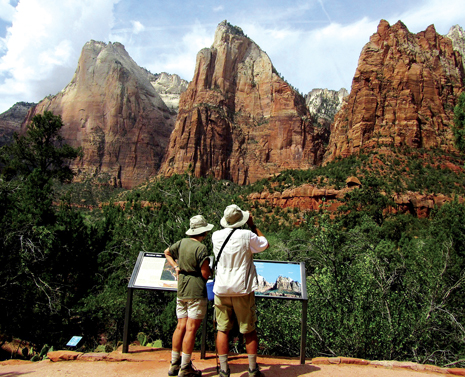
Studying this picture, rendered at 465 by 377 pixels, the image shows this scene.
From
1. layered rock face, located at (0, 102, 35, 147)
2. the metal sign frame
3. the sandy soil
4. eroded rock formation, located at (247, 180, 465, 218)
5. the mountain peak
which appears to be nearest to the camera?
the sandy soil

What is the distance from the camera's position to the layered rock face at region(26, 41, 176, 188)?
77875 mm

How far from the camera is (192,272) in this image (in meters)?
4.06

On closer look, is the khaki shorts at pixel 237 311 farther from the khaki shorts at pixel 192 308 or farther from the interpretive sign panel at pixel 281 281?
the interpretive sign panel at pixel 281 281

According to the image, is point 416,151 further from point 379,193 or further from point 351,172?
point 379,193

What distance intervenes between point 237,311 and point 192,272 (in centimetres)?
68

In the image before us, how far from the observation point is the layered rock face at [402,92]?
38844 millimetres

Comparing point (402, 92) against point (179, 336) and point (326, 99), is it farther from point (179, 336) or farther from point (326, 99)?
point (326, 99)

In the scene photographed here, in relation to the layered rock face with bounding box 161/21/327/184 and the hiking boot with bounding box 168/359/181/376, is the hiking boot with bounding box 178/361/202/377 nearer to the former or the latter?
the hiking boot with bounding box 168/359/181/376

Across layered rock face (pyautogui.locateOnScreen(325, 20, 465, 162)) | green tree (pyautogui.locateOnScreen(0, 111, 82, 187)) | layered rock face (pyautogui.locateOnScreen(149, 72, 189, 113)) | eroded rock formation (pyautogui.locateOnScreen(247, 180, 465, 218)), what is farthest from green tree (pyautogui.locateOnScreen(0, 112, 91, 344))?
layered rock face (pyautogui.locateOnScreen(149, 72, 189, 113))

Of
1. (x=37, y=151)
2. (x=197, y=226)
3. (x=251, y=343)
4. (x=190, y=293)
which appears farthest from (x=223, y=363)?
(x=37, y=151)

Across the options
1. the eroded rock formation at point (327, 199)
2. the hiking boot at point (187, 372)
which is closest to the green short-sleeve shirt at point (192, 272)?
the hiking boot at point (187, 372)

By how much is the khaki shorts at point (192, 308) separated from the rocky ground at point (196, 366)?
756 mm

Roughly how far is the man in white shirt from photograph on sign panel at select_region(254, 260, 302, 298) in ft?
3.04

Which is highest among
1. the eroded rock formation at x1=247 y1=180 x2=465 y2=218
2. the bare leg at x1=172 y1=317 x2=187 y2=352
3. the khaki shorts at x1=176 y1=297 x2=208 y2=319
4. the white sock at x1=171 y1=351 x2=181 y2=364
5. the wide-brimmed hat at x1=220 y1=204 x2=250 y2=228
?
the eroded rock formation at x1=247 y1=180 x2=465 y2=218
